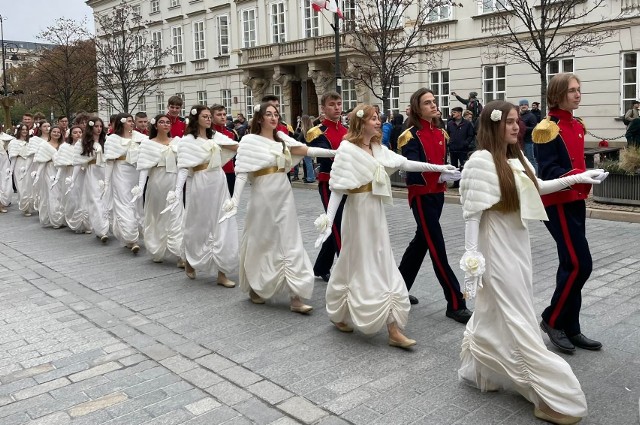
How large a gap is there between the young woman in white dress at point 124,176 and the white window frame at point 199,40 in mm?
29860

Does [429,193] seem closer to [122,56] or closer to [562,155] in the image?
[562,155]

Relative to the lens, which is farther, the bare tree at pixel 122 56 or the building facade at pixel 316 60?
the bare tree at pixel 122 56

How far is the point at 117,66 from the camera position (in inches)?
1315

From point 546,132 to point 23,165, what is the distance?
525 inches

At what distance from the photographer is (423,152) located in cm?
605

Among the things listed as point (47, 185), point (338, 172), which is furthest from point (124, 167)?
point (338, 172)

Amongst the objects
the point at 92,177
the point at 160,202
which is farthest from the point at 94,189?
the point at 160,202

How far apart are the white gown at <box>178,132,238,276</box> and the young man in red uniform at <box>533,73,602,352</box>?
3.80 m

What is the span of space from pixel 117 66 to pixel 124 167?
25103 millimetres

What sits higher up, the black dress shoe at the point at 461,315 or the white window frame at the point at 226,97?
the white window frame at the point at 226,97

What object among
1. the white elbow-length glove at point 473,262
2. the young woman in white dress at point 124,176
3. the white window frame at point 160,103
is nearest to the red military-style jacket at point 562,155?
the white elbow-length glove at point 473,262

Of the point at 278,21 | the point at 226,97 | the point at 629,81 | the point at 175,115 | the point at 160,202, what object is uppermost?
the point at 278,21

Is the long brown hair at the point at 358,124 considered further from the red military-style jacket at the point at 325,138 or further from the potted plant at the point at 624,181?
the potted plant at the point at 624,181

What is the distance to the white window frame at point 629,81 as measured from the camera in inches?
810
